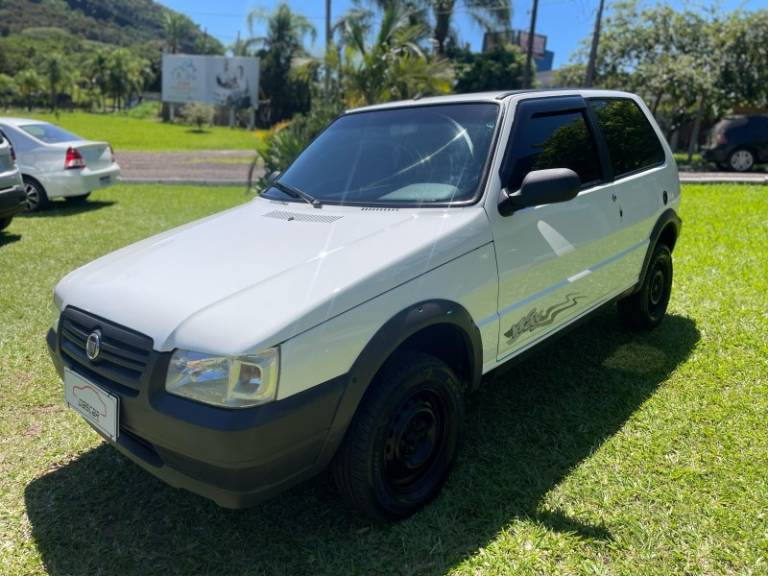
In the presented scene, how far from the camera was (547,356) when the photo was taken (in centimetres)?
425

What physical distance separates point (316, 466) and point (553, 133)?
88.8 inches

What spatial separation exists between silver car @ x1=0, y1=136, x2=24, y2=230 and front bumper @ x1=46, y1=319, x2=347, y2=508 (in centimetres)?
617

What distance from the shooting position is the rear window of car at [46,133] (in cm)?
986

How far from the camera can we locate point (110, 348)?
2232mm

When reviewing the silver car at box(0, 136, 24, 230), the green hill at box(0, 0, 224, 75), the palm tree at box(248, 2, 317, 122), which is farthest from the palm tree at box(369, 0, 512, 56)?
the green hill at box(0, 0, 224, 75)

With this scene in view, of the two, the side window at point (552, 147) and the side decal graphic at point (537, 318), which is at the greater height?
the side window at point (552, 147)

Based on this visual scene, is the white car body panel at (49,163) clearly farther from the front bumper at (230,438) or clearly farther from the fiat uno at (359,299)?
the front bumper at (230,438)

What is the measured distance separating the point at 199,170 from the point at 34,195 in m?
8.95

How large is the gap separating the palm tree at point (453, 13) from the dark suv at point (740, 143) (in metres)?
17.1

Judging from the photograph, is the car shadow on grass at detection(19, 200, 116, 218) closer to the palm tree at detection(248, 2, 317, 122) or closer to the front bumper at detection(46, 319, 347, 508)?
the front bumper at detection(46, 319, 347, 508)

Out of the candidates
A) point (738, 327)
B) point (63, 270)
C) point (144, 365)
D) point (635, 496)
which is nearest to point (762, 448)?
point (635, 496)

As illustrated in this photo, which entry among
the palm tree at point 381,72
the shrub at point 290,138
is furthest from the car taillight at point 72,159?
the palm tree at point 381,72

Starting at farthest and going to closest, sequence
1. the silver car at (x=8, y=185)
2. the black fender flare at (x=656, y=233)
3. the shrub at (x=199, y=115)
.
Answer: the shrub at (x=199, y=115), the silver car at (x=8, y=185), the black fender flare at (x=656, y=233)

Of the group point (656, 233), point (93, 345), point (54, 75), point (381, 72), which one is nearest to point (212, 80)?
point (54, 75)
